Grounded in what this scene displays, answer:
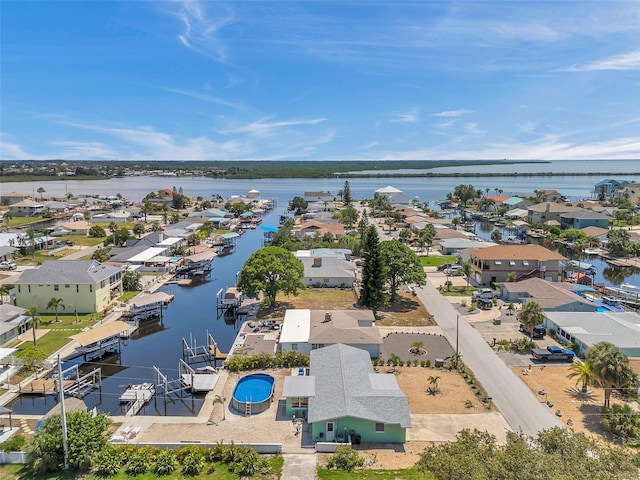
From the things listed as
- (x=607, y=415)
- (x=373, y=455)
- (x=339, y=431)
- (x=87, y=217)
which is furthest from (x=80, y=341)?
(x=87, y=217)

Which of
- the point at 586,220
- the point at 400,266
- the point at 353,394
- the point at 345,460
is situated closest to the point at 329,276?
the point at 400,266

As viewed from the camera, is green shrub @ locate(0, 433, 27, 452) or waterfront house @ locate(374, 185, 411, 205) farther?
waterfront house @ locate(374, 185, 411, 205)

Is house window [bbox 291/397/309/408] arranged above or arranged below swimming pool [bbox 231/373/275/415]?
above

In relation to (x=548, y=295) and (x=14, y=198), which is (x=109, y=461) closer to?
(x=548, y=295)

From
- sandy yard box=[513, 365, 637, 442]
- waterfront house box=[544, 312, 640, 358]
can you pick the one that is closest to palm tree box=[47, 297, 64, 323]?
sandy yard box=[513, 365, 637, 442]

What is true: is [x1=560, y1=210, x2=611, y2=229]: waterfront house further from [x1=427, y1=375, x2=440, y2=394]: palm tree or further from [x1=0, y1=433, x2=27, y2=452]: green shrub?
[x1=0, y1=433, x2=27, y2=452]: green shrub

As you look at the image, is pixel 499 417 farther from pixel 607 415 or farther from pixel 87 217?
pixel 87 217
